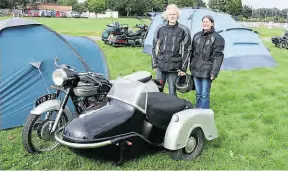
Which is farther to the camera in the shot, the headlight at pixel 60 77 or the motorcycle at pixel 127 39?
the motorcycle at pixel 127 39

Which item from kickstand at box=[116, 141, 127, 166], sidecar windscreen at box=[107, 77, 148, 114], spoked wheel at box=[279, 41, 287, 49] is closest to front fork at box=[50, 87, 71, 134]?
sidecar windscreen at box=[107, 77, 148, 114]

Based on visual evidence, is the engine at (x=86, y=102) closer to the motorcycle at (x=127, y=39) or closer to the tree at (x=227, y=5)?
the motorcycle at (x=127, y=39)

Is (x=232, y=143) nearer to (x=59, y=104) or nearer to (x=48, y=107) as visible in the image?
(x=59, y=104)

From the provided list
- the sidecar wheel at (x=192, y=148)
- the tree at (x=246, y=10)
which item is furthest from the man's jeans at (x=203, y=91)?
the tree at (x=246, y=10)

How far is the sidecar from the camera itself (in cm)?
345

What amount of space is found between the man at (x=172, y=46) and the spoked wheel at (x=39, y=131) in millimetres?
1752

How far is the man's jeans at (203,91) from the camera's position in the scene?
5.16 m

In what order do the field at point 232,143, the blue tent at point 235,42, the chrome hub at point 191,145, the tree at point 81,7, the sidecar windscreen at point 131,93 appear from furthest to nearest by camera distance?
1. the tree at point 81,7
2. the blue tent at point 235,42
3. the chrome hub at point 191,145
4. the field at point 232,143
5. the sidecar windscreen at point 131,93

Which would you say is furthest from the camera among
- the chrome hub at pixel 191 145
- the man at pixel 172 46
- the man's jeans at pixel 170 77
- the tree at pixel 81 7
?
the tree at pixel 81 7

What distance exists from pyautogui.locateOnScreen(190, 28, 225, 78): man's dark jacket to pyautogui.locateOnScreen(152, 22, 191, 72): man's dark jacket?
0.43 ft

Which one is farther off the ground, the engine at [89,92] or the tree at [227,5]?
the tree at [227,5]

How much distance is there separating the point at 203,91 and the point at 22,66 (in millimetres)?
2666

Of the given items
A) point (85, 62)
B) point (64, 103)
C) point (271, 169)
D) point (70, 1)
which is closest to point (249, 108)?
point (271, 169)

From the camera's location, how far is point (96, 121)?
3.53m
